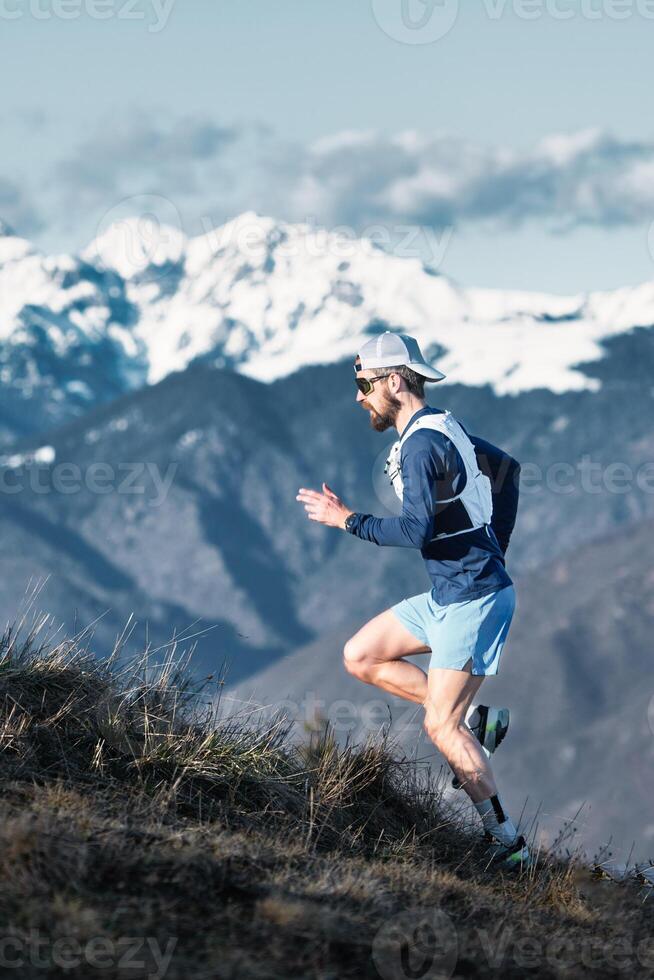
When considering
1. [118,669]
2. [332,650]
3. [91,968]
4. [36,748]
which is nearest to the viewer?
[91,968]

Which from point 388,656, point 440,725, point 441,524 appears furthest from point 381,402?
point 440,725

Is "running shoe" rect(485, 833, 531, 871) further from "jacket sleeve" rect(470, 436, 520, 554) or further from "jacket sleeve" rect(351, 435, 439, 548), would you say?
"jacket sleeve" rect(351, 435, 439, 548)

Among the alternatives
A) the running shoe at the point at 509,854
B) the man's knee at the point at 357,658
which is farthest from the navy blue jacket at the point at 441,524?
the running shoe at the point at 509,854

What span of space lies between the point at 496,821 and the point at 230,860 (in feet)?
5.99

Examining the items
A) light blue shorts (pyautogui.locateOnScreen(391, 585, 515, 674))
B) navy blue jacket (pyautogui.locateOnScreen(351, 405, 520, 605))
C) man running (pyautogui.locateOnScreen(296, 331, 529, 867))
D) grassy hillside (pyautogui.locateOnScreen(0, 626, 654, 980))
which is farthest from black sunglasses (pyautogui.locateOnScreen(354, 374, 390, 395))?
grassy hillside (pyautogui.locateOnScreen(0, 626, 654, 980))

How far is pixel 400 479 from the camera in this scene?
17.2ft

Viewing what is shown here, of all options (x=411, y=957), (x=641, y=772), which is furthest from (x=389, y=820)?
(x=641, y=772)

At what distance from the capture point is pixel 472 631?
5.19 meters

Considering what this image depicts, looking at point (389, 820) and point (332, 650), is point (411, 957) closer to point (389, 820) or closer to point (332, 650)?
point (389, 820)

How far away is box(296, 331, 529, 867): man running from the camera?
506cm

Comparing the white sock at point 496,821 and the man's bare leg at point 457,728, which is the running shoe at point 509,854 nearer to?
the white sock at point 496,821

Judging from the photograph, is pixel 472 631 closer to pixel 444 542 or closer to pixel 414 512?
pixel 444 542

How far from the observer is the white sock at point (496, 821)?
5.51 meters

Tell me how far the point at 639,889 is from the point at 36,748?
8.77 feet
